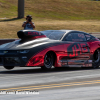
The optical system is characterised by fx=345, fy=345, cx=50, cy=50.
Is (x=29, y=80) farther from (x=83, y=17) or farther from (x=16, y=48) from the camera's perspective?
(x=83, y=17)

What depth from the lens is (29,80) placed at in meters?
8.88

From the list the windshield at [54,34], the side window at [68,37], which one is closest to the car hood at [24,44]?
the windshield at [54,34]

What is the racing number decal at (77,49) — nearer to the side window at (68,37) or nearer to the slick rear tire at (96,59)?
the side window at (68,37)

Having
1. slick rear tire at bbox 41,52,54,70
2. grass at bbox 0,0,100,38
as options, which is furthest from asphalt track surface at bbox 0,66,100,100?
grass at bbox 0,0,100,38

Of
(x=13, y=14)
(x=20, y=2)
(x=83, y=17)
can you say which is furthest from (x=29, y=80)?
(x=83, y=17)

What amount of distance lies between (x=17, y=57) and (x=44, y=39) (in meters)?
1.26

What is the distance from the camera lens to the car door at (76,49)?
1160 cm

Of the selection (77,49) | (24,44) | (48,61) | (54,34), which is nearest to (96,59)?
(77,49)

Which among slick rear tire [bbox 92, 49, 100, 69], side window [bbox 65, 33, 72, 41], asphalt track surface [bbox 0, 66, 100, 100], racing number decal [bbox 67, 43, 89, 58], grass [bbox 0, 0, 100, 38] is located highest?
grass [bbox 0, 0, 100, 38]

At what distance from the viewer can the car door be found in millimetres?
11599

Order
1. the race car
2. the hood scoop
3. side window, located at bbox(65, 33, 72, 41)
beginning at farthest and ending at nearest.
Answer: side window, located at bbox(65, 33, 72, 41)
the hood scoop
the race car

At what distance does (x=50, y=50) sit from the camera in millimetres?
10883

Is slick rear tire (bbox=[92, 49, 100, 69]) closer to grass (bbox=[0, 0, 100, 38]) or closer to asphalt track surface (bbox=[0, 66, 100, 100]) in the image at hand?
asphalt track surface (bbox=[0, 66, 100, 100])

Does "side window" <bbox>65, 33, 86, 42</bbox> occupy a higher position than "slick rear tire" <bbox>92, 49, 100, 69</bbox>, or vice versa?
"side window" <bbox>65, 33, 86, 42</bbox>
